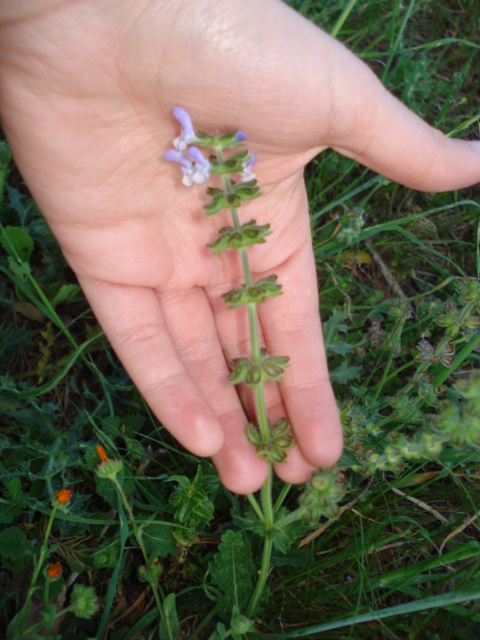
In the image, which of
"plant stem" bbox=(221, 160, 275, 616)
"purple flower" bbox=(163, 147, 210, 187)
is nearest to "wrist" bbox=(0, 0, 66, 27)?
"purple flower" bbox=(163, 147, 210, 187)

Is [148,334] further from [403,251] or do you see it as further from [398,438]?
[403,251]

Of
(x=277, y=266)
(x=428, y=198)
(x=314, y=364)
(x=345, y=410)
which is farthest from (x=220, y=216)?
(x=428, y=198)

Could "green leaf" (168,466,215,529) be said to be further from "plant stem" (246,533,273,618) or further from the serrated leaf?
the serrated leaf

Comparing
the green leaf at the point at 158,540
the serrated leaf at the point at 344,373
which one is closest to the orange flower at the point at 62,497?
the green leaf at the point at 158,540

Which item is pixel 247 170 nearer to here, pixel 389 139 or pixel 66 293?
pixel 389 139

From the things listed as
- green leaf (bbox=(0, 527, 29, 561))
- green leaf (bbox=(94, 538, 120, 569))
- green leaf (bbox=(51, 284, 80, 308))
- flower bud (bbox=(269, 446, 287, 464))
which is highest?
green leaf (bbox=(51, 284, 80, 308))

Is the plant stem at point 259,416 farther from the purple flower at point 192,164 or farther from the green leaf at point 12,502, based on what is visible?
the green leaf at point 12,502

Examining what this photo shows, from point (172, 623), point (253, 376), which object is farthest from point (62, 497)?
point (253, 376)
